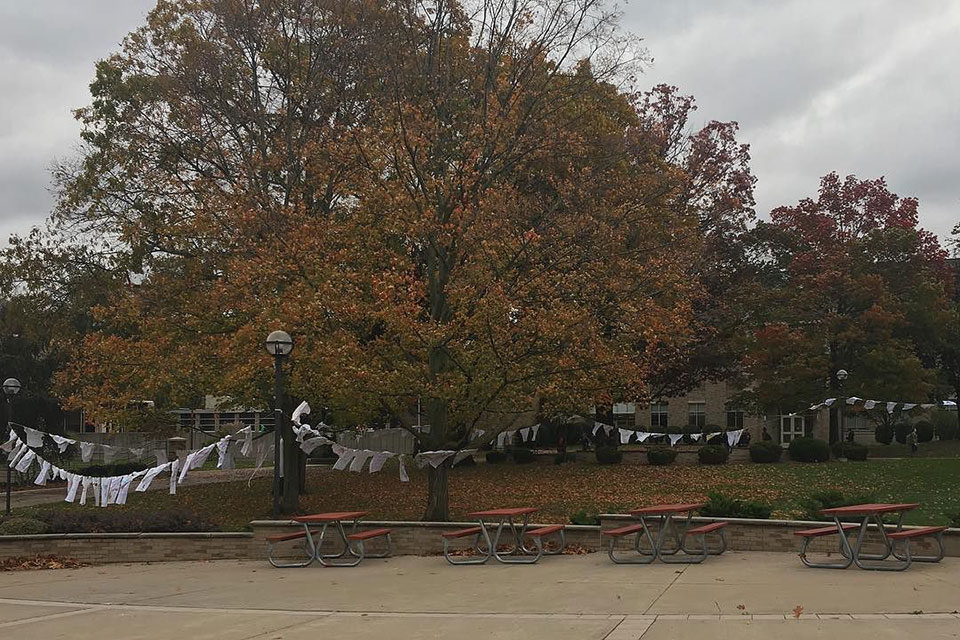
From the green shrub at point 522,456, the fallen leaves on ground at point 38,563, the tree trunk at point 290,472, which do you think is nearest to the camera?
the fallen leaves on ground at point 38,563

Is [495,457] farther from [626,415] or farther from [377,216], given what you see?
[626,415]

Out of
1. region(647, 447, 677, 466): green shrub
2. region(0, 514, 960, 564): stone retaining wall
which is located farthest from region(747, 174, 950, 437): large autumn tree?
region(0, 514, 960, 564): stone retaining wall

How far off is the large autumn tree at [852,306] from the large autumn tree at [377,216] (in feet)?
31.7

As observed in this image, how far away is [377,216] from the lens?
766 inches

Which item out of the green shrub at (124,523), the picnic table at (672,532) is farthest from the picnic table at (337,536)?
the picnic table at (672,532)

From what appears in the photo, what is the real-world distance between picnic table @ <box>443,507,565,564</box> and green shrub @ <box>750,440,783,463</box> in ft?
61.9

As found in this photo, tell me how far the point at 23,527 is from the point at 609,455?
21.0 metres

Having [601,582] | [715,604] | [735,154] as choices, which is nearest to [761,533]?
[601,582]

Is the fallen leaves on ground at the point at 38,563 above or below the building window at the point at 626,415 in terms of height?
below

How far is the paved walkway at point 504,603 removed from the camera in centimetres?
810

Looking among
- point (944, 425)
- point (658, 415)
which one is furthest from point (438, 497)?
point (658, 415)

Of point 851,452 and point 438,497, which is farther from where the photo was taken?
point 851,452

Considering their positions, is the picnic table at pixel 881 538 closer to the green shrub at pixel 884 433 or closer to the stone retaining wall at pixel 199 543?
the stone retaining wall at pixel 199 543

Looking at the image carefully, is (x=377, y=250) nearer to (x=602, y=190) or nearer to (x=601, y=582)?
(x=602, y=190)
